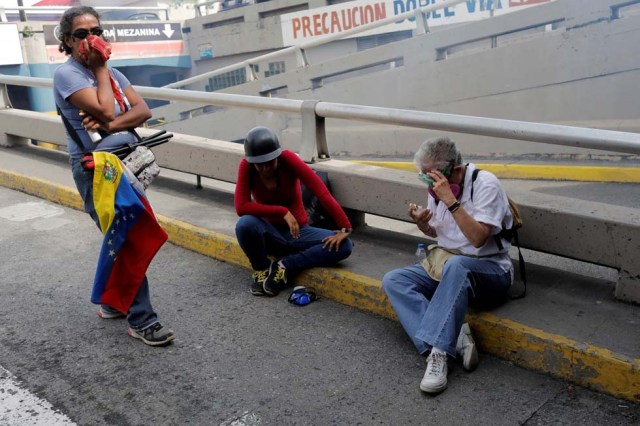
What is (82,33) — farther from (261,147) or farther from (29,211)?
(29,211)

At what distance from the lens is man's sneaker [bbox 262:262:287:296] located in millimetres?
4723

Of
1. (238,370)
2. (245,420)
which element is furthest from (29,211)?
(245,420)

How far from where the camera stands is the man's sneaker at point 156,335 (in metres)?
4.07

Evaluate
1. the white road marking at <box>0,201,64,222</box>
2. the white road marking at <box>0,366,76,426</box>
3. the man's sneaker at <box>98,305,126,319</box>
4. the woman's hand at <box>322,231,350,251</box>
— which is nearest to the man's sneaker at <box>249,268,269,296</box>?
the woman's hand at <box>322,231,350,251</box>

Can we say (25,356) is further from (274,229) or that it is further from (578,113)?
(578,113)

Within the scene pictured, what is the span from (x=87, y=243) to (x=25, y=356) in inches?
83.7

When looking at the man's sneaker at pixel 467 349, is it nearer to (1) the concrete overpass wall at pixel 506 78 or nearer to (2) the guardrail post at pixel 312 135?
(2) the guardrail post at pixel 312 135

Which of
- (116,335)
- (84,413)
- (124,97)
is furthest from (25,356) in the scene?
(124,97)

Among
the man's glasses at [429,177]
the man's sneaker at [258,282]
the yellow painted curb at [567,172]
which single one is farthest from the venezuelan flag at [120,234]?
the yellow painted curb at [567,172]

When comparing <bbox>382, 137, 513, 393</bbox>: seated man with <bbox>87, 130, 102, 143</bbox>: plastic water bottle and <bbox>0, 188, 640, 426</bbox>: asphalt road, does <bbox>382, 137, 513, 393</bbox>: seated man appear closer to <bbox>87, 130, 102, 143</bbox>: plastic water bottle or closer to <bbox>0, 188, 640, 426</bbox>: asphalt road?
<bbox>0, 188, 640, 426</bbox>: asphalt road

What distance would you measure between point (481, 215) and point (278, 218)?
5.12 ft

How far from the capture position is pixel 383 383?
11.7 ft

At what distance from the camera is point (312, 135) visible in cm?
563

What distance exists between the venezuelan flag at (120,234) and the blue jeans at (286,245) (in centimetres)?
82
